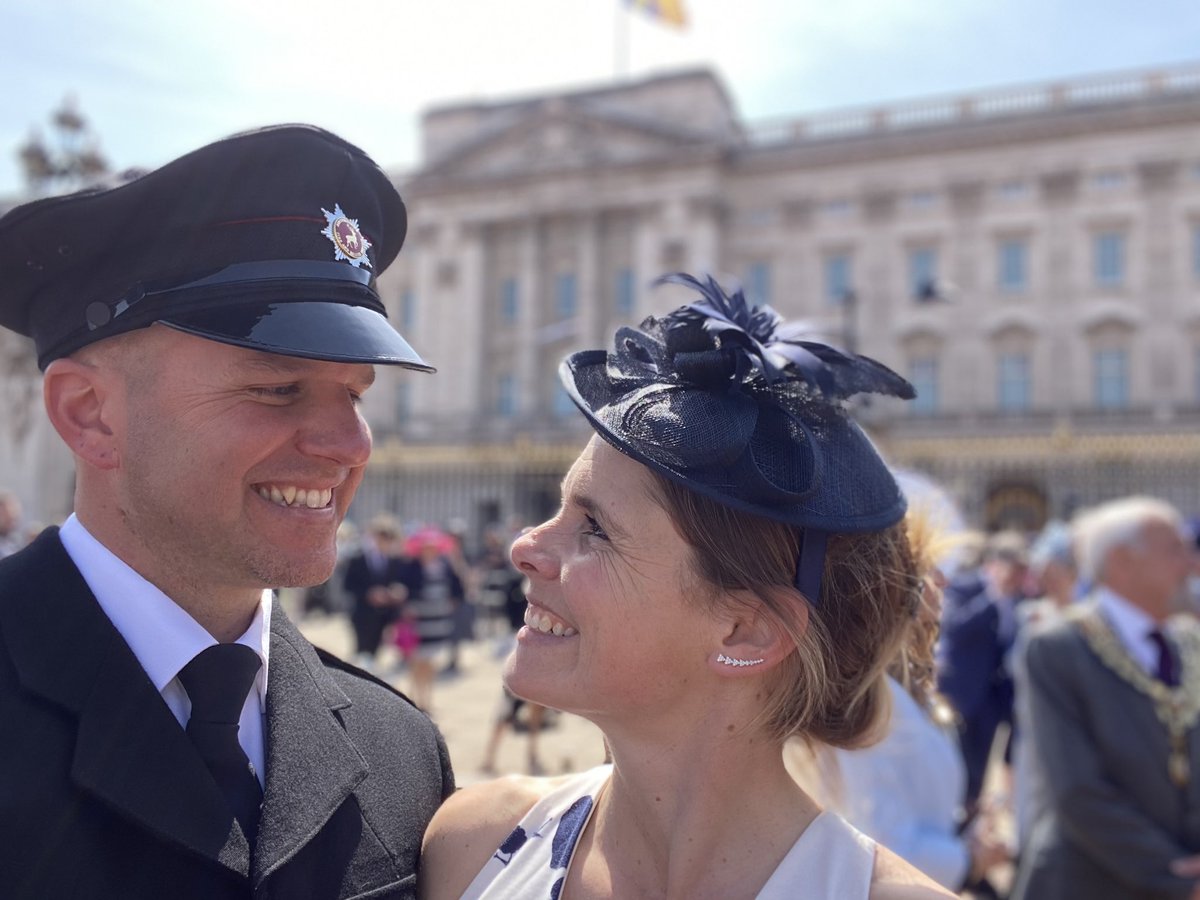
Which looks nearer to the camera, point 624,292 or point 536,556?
point 536,556

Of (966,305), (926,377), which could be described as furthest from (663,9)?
(926,377)

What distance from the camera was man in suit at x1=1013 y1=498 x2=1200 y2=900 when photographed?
3.60 meters

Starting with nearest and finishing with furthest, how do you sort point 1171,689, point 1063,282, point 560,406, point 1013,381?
point 1171,689
point 1063,282
point 1013,381
point 560,406

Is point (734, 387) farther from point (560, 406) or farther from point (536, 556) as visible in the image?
point (560, 406)

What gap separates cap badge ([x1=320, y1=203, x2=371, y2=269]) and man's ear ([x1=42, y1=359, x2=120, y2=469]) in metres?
0.47

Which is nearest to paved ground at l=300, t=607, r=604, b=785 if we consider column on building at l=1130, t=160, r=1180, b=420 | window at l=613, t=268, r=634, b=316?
window at l=613, t=268, r=634, b=316

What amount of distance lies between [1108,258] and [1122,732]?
32.6 meters

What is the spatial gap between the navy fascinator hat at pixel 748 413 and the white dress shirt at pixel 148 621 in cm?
80

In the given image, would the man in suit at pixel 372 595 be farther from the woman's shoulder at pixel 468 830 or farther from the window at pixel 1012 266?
the window at pixel 1012 266

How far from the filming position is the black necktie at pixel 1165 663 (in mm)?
3865

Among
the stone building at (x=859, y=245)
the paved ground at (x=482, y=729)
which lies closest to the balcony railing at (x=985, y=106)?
the stone building at (x=859, y=245)

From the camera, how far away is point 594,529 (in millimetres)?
1836

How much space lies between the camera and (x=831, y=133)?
116ft

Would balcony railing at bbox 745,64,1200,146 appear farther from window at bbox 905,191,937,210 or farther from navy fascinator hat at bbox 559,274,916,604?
navy fascinator hat at bbox 559,274,916,604
